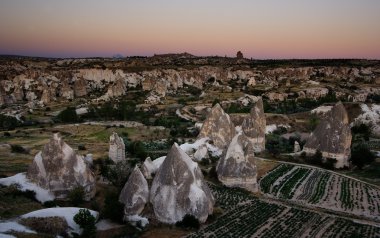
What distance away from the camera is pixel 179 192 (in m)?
25.8

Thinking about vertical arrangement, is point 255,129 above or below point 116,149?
above

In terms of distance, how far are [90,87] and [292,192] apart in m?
104

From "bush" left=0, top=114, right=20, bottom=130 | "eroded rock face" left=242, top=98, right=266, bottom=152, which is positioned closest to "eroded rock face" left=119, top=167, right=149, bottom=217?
"eroded rock face" left=242, top=98, right=266, bottom=152

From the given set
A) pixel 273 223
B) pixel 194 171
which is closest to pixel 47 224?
pixel 194 171

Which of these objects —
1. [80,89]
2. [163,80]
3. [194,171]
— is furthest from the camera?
[163,80]

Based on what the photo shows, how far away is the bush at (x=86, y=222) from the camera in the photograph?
22469 millimetres

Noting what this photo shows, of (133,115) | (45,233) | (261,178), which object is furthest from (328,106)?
(45,233)

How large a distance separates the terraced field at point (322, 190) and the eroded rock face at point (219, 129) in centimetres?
660

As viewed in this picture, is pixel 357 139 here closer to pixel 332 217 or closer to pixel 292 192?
pixel 292 192

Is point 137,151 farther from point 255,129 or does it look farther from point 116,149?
point 255,129

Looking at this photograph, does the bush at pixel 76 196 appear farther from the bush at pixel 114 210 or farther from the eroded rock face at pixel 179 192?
the eroded rock face at pixel 179 192

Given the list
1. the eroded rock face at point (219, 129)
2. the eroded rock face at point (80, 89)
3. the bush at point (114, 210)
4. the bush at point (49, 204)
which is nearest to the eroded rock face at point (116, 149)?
the eroded rock face at point (219, 129)

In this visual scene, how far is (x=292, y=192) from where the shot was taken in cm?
3441

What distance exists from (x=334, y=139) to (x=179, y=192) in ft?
76.3
